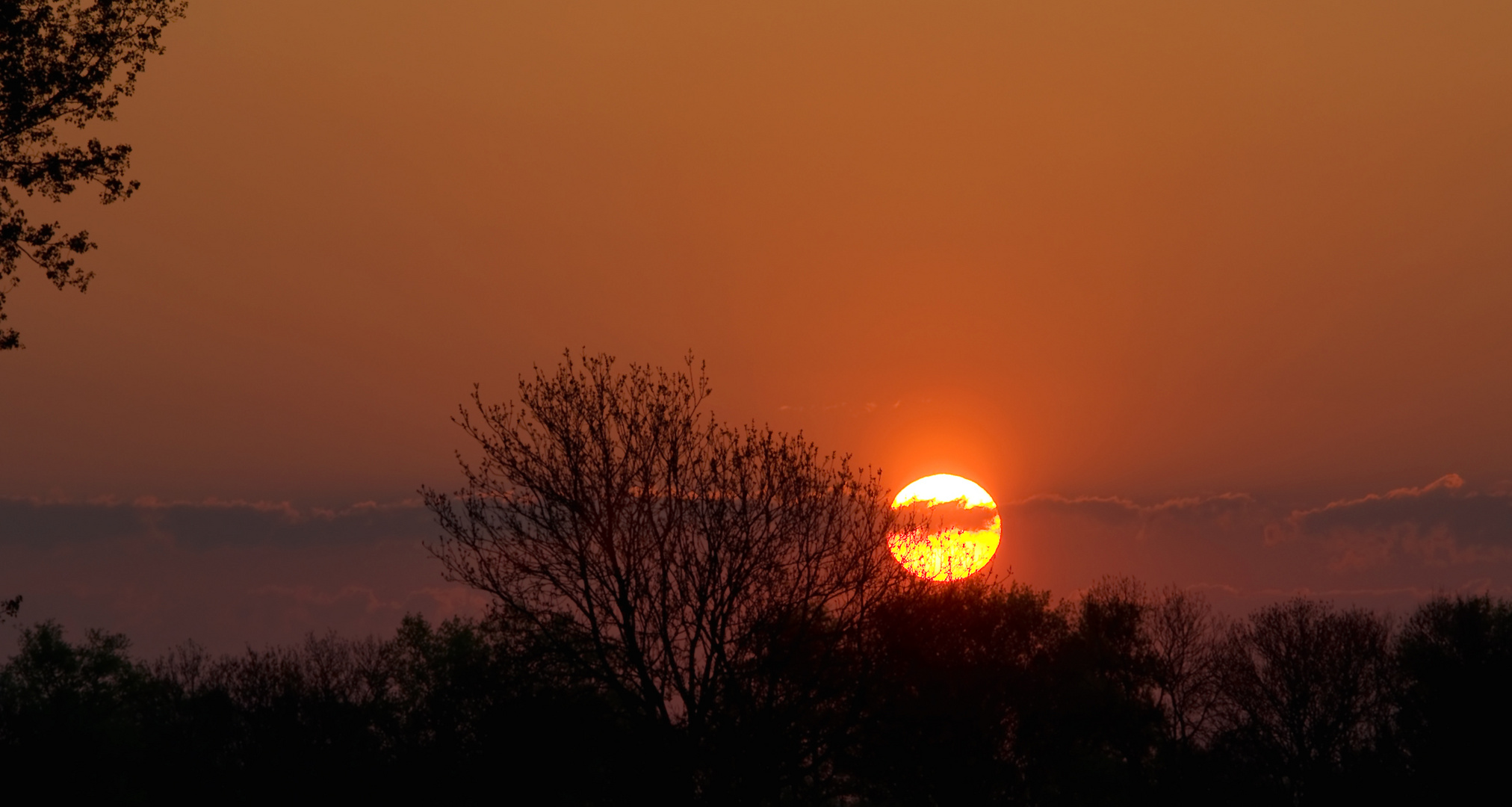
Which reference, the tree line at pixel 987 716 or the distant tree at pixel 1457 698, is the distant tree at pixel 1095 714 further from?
the distant tree at pixel 1457 698

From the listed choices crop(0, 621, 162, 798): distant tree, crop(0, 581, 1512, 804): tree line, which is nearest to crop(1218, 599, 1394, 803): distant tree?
crop(0, 581, 1512, 804): tree line

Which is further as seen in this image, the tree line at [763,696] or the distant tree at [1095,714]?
the distant tree at [1095,714]

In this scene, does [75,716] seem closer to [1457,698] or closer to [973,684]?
[973,684]

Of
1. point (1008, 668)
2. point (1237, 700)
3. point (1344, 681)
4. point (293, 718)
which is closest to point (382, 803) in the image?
point (293, 718)

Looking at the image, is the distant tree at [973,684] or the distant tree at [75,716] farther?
the distant tree at [75,716]

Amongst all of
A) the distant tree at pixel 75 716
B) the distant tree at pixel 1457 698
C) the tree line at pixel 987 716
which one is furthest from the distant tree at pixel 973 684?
the distant tree at pixel 75 716

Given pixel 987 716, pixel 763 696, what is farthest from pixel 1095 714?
pixel 763 696

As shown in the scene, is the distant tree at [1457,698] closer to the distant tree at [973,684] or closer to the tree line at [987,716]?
the tree line at [987,716]

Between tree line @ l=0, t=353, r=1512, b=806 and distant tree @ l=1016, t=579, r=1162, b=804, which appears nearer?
tree line @ l=0, t=353, r=1512, b=806

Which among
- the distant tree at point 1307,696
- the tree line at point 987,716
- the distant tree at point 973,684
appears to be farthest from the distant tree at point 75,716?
the distant tree at point 1307,696

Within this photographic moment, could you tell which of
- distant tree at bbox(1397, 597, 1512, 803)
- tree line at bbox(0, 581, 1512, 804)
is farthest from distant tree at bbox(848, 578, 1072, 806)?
distant tree at bbox(1397, 597, 1512, 803)

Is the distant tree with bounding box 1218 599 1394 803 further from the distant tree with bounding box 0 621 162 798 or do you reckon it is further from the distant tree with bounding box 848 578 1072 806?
the distant tree with bounding box 0 621 162 798

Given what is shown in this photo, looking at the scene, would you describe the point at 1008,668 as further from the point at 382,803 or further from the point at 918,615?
the point at 382,803

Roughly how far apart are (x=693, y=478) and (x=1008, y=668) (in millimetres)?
36735
